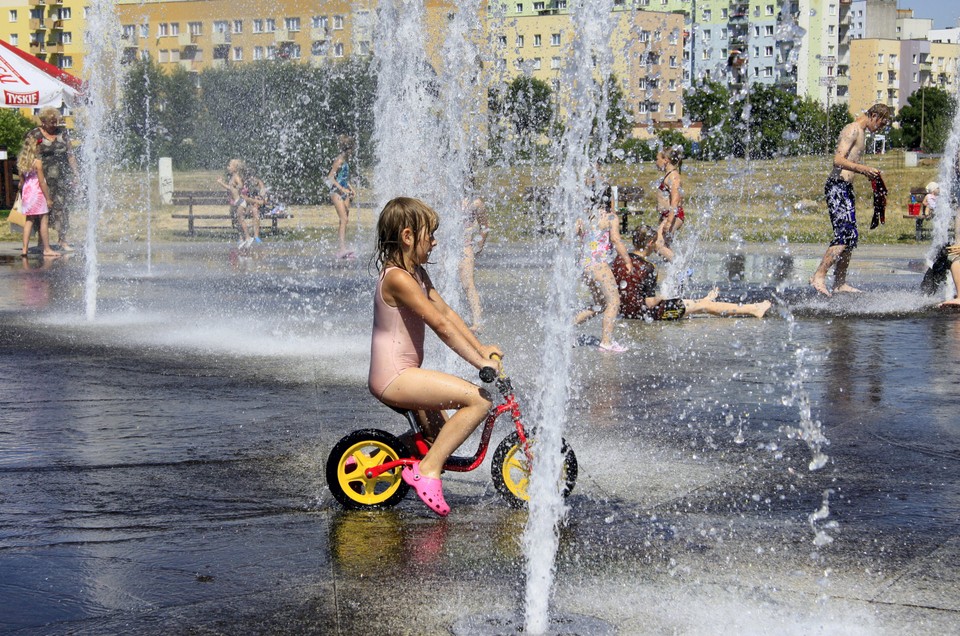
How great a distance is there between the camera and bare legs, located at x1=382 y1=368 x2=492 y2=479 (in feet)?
16.6

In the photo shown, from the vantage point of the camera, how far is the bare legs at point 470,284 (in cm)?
1084

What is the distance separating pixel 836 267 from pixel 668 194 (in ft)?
7.59

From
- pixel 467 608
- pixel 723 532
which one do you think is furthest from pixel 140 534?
pixel 723 532

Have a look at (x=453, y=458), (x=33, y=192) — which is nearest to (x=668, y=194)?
(x=33, y=192)

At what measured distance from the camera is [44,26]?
12062 cm

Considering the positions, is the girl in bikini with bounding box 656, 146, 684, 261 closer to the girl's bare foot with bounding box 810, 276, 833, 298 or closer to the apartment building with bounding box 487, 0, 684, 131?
the girl's bare foot with bounding box 810, 276, 833, 298

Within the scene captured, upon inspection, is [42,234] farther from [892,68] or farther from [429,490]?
[892,68]

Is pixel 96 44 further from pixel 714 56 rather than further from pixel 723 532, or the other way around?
pixel 714 56

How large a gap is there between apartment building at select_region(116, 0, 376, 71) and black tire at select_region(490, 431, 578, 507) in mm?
43987

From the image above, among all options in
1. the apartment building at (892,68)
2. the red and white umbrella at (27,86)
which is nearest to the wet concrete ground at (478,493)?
the red and white umbrella at (27,86)

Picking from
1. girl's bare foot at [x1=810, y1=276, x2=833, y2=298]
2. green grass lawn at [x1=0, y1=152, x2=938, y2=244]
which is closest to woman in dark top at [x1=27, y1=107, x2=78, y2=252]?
green grass lawn at [x1=0, y1=152, x2=938, y2=244]

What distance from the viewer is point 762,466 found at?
6215mm

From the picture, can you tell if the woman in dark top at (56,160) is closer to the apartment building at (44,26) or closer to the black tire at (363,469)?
the black tire at (363,469)

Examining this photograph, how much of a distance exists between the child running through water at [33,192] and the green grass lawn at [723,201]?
4756 mm
